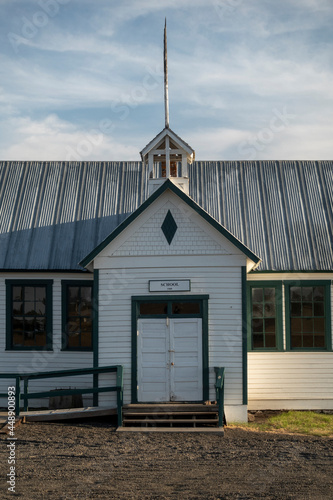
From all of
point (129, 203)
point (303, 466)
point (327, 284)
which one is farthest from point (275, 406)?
point (129, 203)

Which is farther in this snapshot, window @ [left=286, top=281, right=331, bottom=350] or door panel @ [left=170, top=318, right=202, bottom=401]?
window @ [left=286, top=281, right=331, bottom=350]

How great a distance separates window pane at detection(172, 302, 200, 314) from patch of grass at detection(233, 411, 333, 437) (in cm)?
301

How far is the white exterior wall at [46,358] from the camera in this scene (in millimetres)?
15055

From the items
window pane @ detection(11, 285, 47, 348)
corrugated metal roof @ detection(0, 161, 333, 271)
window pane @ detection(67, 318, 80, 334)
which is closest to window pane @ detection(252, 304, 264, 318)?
corrugated metal roof @ detection(0, 161, 333, 271)

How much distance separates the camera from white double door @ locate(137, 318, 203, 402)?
13.7 m

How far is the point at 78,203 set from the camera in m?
16.9

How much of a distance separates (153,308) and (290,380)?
14.3ft

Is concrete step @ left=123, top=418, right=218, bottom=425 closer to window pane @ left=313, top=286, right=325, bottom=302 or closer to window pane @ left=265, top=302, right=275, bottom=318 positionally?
window pane @ left=265, top=302, right=275, bottom=318

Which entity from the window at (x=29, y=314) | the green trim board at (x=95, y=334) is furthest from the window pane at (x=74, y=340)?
the green trim board at (x=95, y=334)

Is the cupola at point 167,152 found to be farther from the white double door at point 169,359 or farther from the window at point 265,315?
the white double door at point 169,359

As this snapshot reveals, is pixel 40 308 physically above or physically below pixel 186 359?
above

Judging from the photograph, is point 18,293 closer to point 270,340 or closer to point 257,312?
point 257,312

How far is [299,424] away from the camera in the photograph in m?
13.6

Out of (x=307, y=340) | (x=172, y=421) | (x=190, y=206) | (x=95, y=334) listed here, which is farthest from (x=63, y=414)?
(x=307, y=340)
